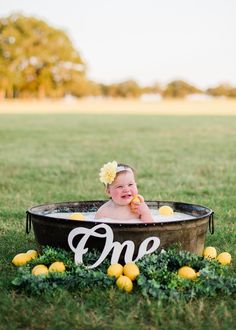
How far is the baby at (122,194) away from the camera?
4.61 meters

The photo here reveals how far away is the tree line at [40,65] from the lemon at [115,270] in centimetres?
6760

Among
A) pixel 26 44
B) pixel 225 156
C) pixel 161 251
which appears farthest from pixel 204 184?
pixel 26 44

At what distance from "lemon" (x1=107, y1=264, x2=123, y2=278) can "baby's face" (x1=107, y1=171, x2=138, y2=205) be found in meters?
0.77

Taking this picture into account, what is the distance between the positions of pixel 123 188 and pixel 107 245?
0.63 metres

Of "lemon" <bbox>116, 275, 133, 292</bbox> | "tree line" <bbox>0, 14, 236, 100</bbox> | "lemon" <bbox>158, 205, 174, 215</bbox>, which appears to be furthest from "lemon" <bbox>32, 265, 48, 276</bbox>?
"tree line" <bbox>0, 14, 236, 100</bbox>

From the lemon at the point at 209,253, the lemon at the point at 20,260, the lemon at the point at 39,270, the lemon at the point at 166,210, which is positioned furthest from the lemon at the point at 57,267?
the lemon at the point at 166,210

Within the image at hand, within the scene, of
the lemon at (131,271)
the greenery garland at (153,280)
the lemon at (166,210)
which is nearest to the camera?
the greenery garland at (153,280)

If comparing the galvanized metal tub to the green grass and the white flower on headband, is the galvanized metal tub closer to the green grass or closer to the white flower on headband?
the green grass

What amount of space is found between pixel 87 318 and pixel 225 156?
998 cm

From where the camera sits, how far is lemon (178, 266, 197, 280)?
3973 mm

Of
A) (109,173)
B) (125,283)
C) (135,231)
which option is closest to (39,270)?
(125,283)

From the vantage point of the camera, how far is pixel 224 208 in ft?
23.0

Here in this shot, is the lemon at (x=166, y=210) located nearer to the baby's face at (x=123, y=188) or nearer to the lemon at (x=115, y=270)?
the baby's face at (x=123, y=188)

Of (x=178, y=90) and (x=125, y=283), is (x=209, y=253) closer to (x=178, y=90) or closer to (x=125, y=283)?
(x=125, y=283)
